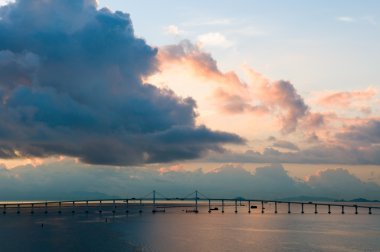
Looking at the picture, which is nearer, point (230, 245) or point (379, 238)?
point (230, 245)

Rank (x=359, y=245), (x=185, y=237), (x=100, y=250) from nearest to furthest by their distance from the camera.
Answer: (x=100, y=250) < (x=359, y=245) < (x=185, y=237)

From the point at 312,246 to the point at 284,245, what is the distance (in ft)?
24.9

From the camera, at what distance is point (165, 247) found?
128 metres

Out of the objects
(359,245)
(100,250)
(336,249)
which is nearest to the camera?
(100,250)

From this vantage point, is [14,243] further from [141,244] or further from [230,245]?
[230,245]

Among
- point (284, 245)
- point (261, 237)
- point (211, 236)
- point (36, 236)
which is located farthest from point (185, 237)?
point (36, 236)

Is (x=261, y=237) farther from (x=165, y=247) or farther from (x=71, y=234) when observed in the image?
(x=71, y=234)

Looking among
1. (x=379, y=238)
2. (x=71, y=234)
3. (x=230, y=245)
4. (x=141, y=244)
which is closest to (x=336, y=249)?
(x=230, y=245)

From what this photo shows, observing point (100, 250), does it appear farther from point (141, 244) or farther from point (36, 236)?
point (36, 236)

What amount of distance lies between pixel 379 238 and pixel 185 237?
64.1 meters

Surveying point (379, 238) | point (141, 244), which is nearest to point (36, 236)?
point (141, 244)

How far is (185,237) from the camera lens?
157 meters

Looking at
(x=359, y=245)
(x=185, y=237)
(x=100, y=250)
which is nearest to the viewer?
(x=100, y=250)

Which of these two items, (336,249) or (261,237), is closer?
(336,249)
